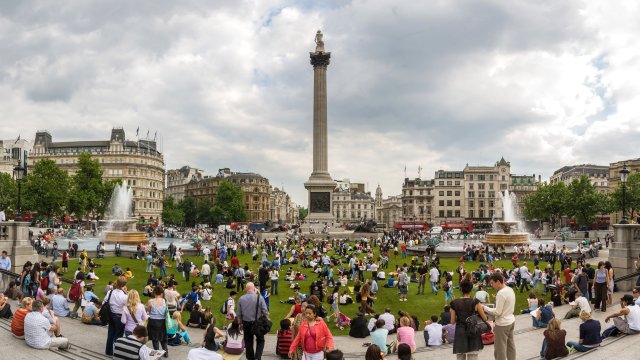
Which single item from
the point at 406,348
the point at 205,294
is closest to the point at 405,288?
the point at 205,294

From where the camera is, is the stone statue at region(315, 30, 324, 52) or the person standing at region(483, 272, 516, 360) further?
the stone statue at region(315, 30, 324, 52)

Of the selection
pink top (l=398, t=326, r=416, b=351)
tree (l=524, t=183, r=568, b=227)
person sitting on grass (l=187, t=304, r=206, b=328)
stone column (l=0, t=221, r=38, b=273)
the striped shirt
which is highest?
tree (l=524, t=183, r=568, b=227)

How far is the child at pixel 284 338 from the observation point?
12719mm

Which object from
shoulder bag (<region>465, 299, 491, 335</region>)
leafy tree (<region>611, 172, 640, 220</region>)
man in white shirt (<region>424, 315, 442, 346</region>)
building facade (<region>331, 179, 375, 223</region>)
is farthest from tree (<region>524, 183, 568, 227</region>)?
building facade (<region>331, 179, 375, 223</region>)

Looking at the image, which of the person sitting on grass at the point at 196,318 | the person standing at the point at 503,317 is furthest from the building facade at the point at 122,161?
the person standing at the point at 503,317

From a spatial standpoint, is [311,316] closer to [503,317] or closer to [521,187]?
[503,317]

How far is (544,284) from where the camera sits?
25.2 metres

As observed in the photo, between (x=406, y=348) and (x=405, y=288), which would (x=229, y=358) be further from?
(x=405, y=288)

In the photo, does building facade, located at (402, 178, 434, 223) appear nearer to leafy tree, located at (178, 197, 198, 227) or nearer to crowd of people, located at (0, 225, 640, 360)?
leafy tree, located at (178, 197, 198, 227)

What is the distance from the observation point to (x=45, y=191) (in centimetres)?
7462

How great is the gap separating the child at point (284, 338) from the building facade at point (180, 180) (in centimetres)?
16139

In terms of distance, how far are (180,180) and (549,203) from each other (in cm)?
12586

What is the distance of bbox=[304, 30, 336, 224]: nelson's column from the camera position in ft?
236

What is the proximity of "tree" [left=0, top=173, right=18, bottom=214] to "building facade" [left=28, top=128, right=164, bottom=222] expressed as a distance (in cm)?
2694
